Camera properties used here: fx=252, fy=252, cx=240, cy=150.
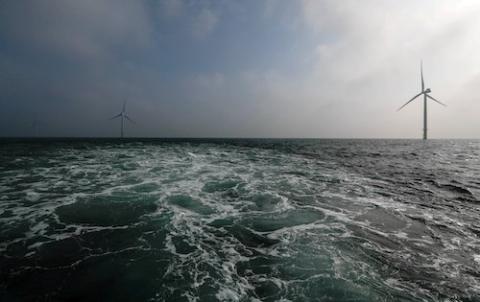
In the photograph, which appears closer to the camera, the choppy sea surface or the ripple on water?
the choppy sea surface

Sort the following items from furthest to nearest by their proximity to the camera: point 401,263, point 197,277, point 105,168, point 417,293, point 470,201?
1. point 105,168
2. point 470,201
3. point 401,263
4. point 197,277
5. point 417,293

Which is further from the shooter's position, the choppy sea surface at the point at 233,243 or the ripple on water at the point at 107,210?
the ripple on water at the point at 107,210

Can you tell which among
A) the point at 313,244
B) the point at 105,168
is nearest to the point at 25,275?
the point at 313,244

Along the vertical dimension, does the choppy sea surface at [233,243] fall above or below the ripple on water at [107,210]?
below

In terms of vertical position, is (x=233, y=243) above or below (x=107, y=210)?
below

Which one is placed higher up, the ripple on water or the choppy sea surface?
the ripple on water

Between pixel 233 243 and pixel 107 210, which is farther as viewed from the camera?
pixel 107 210

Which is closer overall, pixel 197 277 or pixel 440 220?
pixel 197 277

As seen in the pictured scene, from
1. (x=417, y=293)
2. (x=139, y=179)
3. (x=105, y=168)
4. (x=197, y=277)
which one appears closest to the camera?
(x=417, y=293)

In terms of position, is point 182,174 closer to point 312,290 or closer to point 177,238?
point 177,238
